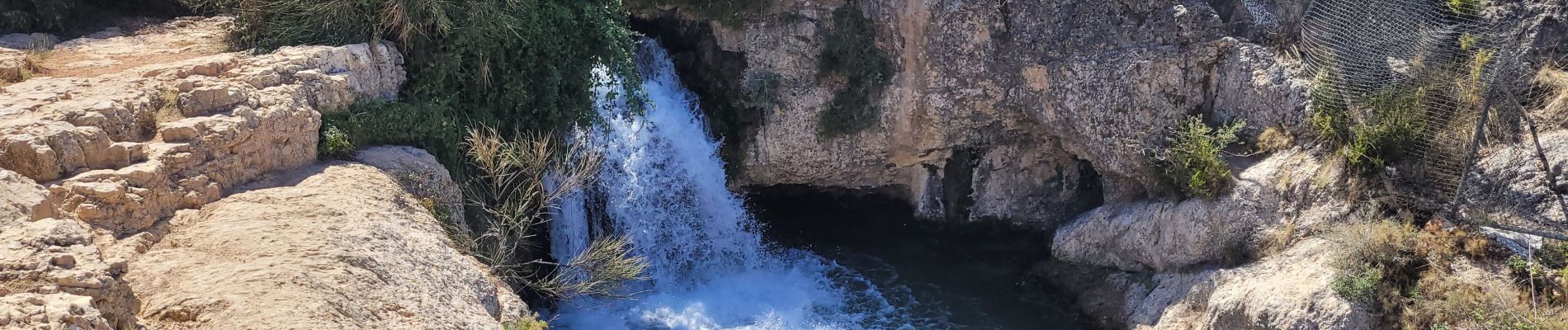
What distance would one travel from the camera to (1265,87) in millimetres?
12656

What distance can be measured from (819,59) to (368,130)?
21.2 feet

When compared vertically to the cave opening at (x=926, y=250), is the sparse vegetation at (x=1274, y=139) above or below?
above

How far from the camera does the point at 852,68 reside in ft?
49.0

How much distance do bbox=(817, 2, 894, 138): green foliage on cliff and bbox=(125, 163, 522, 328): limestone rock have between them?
6325mm

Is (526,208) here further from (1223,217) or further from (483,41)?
(1223,217)

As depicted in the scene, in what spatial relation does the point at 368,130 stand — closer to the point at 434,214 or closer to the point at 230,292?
the point at 434,214

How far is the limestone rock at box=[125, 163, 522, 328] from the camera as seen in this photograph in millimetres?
7586

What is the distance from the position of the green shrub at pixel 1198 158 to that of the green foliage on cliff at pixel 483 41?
6891mm

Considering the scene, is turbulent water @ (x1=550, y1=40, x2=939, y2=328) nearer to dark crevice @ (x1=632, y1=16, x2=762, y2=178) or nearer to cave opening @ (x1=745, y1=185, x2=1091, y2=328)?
dark crevice @ (x1=632, y1=16, x2=762, y2=178)

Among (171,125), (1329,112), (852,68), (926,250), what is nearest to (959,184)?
(926,250)

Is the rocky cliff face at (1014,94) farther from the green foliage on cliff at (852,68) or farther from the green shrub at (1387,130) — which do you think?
the green shrub at (1387,130)

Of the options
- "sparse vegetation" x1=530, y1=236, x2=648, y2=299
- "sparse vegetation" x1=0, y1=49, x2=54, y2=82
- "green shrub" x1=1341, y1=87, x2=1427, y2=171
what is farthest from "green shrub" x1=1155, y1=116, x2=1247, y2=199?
"sparse vegetation" x1=0, y1=49, x2=54, y2=82

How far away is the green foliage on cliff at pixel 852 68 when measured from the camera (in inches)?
583

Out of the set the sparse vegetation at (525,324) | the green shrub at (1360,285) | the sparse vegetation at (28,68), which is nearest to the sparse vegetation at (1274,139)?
the green shrub at (1360,285)
